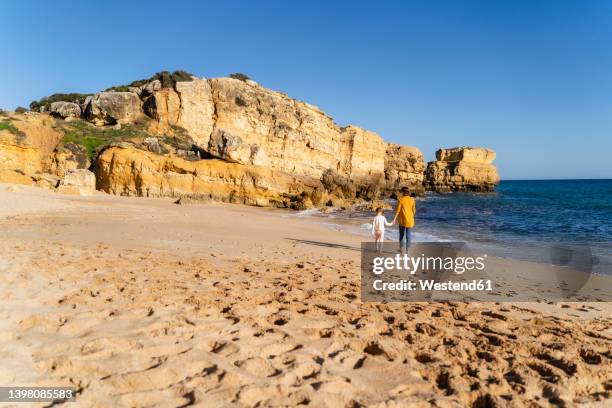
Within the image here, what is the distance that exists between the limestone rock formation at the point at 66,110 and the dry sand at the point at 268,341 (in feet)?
76.8

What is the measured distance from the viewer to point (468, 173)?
60.8 metres

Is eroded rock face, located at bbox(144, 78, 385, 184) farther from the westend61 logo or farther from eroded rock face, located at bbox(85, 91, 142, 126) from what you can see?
the westend61 logo

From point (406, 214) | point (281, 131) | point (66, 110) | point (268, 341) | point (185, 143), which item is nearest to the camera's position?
point (268, 341)

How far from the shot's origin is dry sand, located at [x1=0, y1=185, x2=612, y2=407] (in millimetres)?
2582

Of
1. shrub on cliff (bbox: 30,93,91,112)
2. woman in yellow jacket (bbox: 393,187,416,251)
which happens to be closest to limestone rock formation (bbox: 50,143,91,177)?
shrub on cliff (bbox: 30,93,91,112)

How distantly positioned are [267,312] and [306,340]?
81cm

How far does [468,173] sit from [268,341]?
6360 centimetres

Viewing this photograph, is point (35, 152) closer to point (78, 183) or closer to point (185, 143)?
point (78, 183)

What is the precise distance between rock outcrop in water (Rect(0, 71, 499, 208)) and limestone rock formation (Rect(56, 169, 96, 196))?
35cm

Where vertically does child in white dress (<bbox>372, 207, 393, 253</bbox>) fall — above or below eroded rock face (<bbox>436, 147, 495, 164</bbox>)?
below

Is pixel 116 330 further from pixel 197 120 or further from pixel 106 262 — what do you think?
pixel 197 120

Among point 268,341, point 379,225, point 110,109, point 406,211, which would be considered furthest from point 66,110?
point 268,341

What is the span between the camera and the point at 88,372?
2717 millimetres

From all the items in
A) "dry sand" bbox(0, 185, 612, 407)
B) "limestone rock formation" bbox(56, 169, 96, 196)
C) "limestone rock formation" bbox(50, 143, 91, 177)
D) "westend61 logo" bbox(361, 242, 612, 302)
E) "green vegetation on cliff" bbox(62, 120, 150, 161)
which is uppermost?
"green vegetation on cliff" bbox(62, 120, 150, 161)
